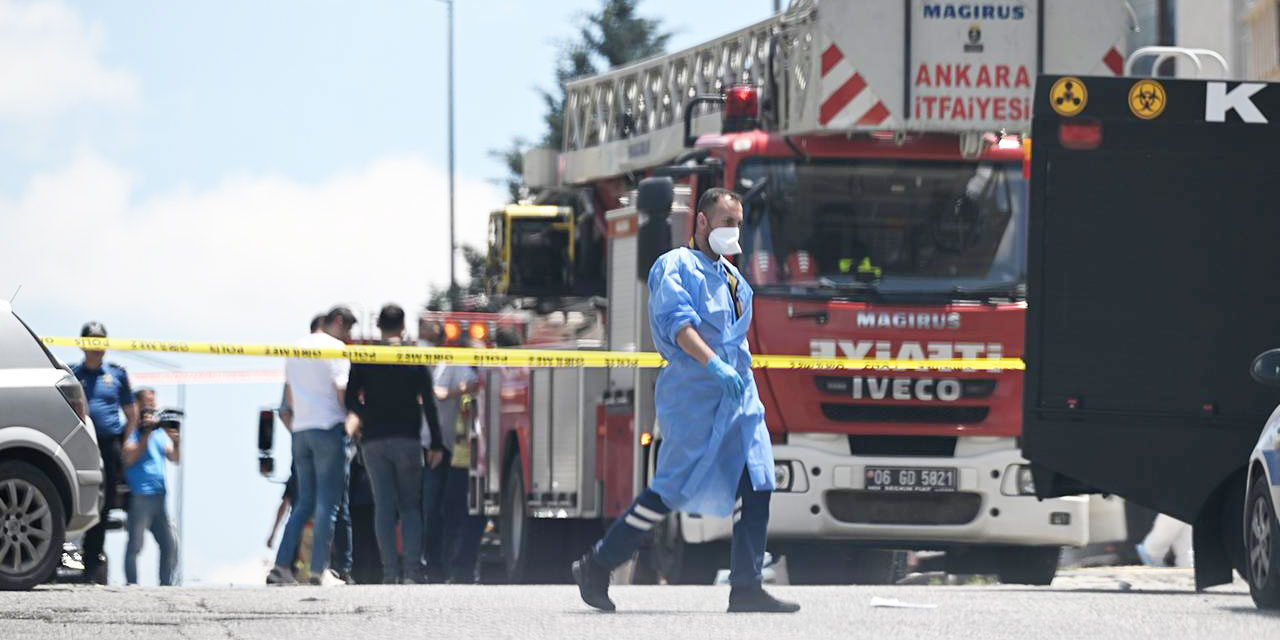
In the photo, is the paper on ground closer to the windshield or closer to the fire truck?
the fire truck

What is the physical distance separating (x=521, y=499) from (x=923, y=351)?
15.9ft

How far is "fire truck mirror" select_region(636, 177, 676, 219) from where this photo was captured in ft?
50.4

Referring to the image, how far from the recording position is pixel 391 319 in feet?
53.7

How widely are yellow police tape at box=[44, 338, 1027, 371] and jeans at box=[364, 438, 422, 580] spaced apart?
487 mm

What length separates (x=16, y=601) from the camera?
11.6 metres

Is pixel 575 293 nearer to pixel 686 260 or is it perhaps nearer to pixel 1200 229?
pixel 1200 229

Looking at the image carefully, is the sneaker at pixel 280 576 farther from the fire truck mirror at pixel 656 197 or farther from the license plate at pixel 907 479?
the license plate at pixel 907 479

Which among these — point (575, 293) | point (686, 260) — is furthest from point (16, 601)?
point (575, 293)

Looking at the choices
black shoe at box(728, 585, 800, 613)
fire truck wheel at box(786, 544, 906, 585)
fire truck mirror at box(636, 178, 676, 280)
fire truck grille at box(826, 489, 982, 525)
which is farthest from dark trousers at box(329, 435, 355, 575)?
black shoe at box(728, 585, 800, 613)

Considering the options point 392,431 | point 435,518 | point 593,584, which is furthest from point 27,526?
point 435,518

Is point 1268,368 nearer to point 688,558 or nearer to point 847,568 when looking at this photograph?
point 688,558

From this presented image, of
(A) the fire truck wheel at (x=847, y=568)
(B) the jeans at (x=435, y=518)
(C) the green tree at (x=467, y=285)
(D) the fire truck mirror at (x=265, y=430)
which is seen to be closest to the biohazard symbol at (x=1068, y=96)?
(A) the fire truck wheel at (x=847, y=568)

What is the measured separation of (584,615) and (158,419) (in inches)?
300

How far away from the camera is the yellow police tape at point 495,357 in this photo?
15.5 meters
